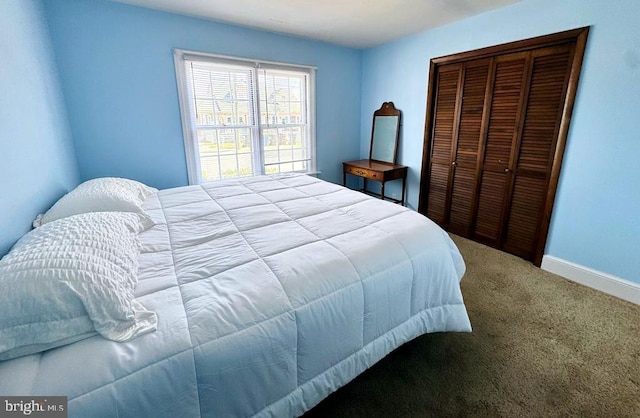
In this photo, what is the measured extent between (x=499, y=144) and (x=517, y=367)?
82.9 inches

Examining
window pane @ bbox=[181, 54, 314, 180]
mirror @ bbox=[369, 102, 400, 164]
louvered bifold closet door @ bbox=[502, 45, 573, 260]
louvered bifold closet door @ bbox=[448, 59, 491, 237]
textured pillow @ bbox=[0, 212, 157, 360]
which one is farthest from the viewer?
mirror @ bbox=[369, 102, 400, 164]

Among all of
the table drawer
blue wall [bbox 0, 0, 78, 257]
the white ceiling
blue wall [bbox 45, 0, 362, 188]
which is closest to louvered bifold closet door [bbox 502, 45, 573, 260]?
the white ceiling

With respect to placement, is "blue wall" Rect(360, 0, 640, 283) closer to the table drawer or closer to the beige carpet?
the beige carpet

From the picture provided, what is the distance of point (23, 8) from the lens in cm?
182

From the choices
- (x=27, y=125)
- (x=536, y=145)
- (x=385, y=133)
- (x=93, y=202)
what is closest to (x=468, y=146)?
(x=536, y=145)

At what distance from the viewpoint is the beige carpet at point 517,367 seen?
4.45 ft

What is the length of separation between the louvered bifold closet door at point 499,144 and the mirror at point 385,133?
3.88 ft

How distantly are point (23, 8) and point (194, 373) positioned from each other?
256 centimetres

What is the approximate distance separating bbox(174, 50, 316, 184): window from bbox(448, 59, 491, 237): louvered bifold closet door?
1846mm

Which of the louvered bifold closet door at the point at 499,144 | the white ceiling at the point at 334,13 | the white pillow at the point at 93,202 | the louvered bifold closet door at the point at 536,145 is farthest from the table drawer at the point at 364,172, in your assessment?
the white pillow at the point at 93,202

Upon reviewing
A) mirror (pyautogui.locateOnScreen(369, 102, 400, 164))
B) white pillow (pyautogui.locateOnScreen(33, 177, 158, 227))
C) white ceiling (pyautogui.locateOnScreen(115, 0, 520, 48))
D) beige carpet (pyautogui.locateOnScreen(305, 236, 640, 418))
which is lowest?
beige carpet (pyautogui.locateOnScreen(305, 236, 640, 418))

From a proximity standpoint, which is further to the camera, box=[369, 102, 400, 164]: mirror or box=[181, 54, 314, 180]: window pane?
box=[369, 102, 400, 164]: mirror

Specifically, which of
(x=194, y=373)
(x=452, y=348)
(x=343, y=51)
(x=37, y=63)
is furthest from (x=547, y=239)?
(x=37, y=63)

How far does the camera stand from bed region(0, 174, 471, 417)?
30.1 inches
